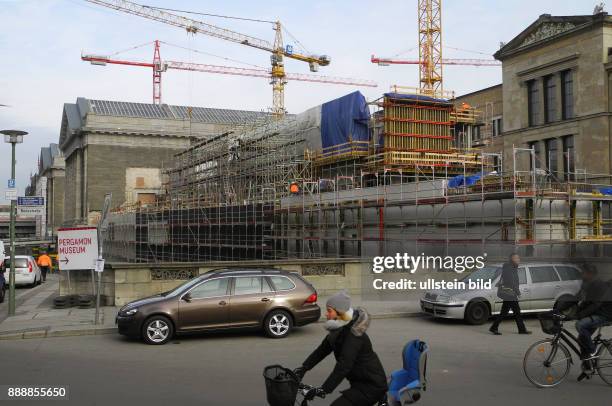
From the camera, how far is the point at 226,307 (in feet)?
39.8

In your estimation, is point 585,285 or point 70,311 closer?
point 585,285

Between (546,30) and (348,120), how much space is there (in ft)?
78.0

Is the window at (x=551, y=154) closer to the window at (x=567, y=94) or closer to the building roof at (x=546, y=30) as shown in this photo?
the window at (x=567, y=94)

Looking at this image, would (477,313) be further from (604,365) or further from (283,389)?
(283,389)

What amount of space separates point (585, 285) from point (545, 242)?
13.9 meters

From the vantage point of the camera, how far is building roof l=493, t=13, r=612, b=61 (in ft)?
146

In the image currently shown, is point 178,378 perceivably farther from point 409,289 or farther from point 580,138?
point 580,138

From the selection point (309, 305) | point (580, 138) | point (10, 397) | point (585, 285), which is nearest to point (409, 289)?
point (309, 305)

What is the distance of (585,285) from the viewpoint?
8523mm

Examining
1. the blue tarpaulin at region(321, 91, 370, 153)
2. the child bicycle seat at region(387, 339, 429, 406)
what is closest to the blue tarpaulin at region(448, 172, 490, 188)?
the blue tarpaulin at region(321, 91, 370, 153)

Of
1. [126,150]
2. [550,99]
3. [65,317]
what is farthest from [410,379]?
[126,150]

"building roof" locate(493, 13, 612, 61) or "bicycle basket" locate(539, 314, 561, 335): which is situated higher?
"building roof" locate(493, 13, 612, 61)

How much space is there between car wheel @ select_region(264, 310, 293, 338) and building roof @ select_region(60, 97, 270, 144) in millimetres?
72356

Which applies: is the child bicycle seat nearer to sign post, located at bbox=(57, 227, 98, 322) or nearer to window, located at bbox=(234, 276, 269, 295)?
window, located at bbox=(234, 276, 269, 295)
